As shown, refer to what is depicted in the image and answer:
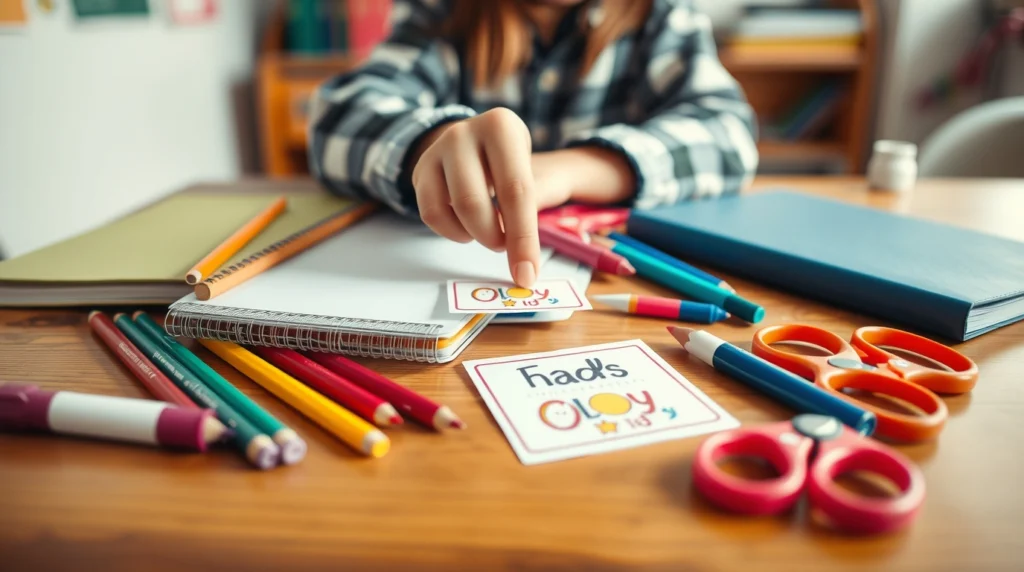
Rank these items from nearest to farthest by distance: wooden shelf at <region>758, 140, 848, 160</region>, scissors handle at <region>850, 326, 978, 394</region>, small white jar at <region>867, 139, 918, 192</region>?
scissors handle at <region>850, 326, 978, 394</region> → small white jar at <region>867, 139, 918, 192</region> → wooden shelf at <region>758, 140, 848, 160</region>

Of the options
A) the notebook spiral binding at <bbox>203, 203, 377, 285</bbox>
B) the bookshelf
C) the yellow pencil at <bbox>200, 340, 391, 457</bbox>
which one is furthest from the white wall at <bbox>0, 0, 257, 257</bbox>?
the yellow pencil at <bbox>200, 340, 391, 457</bbox>

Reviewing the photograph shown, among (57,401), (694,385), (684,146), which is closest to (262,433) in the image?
(57,401)

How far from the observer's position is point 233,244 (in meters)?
0.51

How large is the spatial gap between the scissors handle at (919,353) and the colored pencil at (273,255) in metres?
0.37

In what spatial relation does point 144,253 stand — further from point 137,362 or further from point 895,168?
point 895,168

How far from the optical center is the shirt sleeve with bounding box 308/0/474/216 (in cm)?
62

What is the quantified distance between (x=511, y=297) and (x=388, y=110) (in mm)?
342

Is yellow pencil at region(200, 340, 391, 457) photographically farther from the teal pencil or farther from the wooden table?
the teal pencil

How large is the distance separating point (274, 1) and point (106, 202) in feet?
3.41

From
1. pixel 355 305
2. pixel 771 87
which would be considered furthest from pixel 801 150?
pixel 355 305

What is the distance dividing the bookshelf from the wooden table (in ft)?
5.59

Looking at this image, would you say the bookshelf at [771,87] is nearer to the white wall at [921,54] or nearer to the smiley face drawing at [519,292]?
the white wall at [921,54]

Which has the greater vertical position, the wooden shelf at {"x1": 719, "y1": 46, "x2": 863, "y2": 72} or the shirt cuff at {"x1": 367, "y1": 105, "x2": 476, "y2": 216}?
the wooden shelf at {"x1": 719, "y1": 46, "x2": 863, "y2": 72}

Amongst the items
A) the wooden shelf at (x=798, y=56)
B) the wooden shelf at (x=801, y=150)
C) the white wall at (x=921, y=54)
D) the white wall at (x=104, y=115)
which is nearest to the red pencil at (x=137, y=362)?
the white wall at (x=104, y=115)
